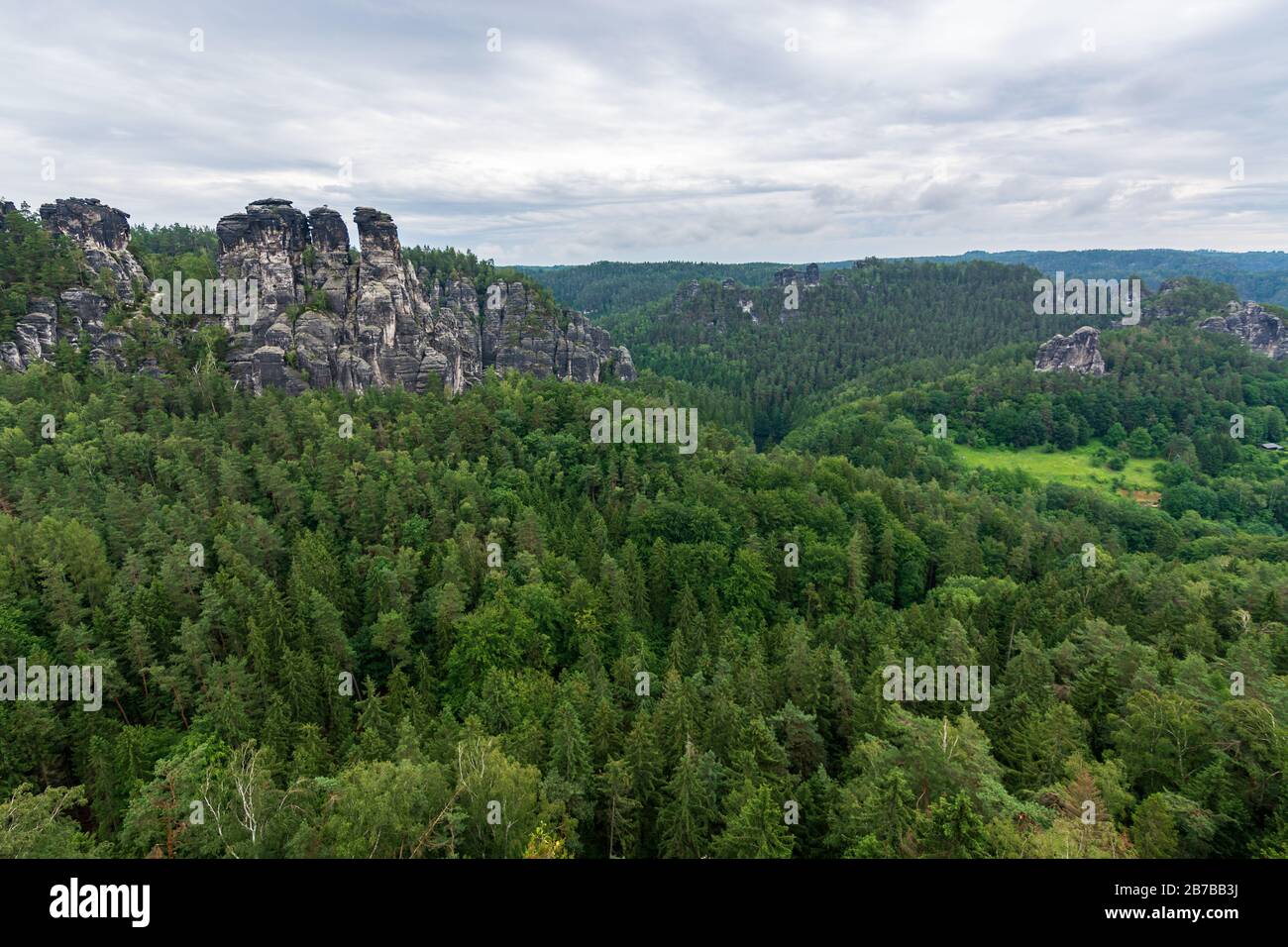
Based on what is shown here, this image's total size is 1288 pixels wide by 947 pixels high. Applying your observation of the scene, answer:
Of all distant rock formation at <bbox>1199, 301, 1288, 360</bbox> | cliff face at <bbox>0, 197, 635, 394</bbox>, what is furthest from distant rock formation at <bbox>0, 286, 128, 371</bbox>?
distant rock formation at <bbox>1199, 301, 1288, 360</bbox>

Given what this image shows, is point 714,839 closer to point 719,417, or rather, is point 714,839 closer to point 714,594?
point 714,594

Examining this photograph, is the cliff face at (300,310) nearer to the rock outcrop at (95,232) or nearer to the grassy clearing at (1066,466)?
the rock outcrop at (95,232)

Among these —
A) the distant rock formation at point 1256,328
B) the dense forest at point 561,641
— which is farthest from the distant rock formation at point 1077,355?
the dense forest at point 561,641

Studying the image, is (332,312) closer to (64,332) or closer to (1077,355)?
(64,332)

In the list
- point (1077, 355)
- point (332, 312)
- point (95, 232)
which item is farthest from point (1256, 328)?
point (95, 232)
